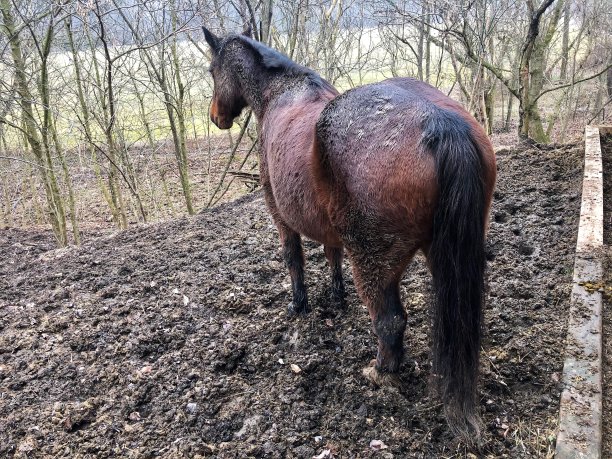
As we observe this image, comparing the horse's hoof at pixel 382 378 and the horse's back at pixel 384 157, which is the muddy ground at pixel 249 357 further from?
the horse's back at pixel 384 157

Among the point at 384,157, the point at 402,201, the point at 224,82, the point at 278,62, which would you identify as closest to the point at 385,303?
the point at 402,201

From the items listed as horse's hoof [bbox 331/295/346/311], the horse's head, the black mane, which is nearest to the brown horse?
the black mane

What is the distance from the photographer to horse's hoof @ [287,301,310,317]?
3281 mm

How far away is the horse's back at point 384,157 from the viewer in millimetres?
1855

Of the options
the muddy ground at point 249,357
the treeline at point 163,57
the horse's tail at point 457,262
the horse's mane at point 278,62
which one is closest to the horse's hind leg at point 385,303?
the muddy ground at point 249,357

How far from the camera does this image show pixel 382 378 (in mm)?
2479

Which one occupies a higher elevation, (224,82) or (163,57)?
(163,57)

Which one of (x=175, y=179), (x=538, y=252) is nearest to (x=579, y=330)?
(x=538, y=252)

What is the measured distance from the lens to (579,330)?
2395mm

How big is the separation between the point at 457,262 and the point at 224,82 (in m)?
2.58

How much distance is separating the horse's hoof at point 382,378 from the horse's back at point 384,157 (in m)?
0.84

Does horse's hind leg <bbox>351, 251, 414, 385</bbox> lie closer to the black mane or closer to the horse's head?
the black mane

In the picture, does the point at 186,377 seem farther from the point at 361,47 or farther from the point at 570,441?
the point at 361,47

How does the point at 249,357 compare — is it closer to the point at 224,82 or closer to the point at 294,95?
the point at 294,95
